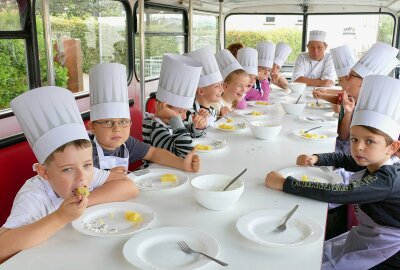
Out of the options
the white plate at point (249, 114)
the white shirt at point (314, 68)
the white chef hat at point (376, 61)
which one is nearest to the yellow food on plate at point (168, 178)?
the white plate at point (249, 114)

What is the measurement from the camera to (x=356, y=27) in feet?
19.4

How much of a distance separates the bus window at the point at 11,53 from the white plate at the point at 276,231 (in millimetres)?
1659

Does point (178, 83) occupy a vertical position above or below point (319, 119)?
above

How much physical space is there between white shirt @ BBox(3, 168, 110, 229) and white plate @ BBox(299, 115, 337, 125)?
1.99 metres

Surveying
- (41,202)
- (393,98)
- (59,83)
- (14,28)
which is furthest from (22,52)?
(393,98)

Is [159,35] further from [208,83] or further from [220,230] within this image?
[220,230]

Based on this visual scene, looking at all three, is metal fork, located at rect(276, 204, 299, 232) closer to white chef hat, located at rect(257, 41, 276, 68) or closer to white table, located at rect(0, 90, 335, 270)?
white table, located at rect(0, 90, 335, 270)

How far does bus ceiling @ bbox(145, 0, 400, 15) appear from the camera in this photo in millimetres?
5348

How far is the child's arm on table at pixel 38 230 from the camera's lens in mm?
1068

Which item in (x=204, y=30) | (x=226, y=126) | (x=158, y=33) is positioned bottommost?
(x=226, y=126)

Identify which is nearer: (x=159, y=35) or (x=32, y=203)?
(x=32, y=203)

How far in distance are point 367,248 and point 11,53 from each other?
6.89 ft

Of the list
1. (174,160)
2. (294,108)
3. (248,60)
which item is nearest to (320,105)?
(294,108)

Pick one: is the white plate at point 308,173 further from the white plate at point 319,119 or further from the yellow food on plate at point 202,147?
the white plate at point 319,119
